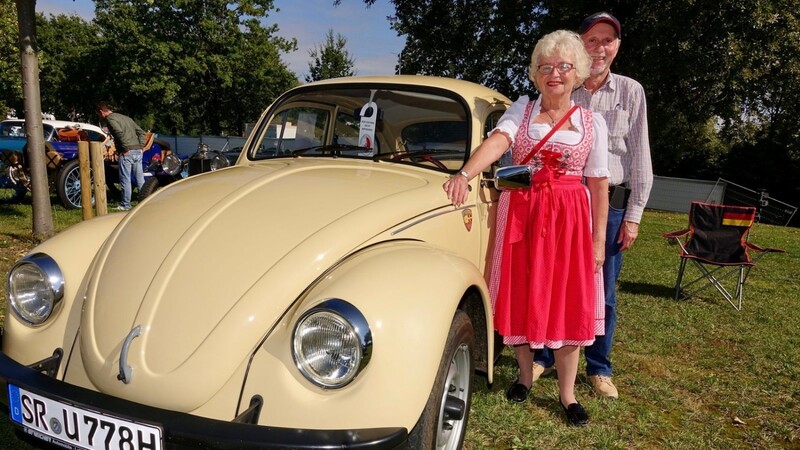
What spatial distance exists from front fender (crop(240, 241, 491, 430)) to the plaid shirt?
1625mm

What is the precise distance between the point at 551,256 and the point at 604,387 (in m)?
1.28

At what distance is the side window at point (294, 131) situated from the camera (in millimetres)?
3719

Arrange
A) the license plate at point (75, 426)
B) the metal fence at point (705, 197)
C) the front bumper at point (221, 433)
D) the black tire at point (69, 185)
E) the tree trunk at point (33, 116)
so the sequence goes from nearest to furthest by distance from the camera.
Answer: the front bumper at point (221, 433) < the license plate at point (75, 426) < the tree trunk at point (33, 116) < the black tire at point (69, 185) < the metal fence at point (705, 197)

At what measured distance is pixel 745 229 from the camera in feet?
20.9

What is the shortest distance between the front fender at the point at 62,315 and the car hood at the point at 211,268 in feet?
0.37

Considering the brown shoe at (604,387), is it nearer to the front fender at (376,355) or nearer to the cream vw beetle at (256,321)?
the cream vw beetle at (256,321)

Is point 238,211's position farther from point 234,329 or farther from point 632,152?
point 632,152

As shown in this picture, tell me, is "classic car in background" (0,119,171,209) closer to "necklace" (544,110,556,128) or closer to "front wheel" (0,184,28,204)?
"front wheel" (0,184,28,204)

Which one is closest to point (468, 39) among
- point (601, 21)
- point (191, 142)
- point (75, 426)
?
point (601, 21)

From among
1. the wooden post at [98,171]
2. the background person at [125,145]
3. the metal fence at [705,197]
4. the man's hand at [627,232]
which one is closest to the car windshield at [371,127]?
the man's hand at [627,232]

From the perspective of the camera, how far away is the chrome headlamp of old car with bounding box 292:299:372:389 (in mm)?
1859

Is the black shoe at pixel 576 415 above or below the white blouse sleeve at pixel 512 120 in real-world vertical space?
below

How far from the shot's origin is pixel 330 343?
6.23 feet

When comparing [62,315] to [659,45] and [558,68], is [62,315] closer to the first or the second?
[558,68]
